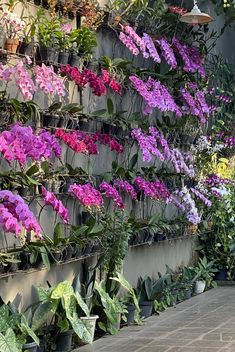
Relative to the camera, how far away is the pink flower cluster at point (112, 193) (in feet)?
22.7

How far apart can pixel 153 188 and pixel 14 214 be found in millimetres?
2802

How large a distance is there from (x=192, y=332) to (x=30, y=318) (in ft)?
5.64

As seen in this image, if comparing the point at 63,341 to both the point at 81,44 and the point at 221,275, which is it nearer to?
the point at 81,44

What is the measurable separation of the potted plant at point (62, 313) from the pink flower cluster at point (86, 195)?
77 cm

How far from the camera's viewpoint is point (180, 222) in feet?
28.8

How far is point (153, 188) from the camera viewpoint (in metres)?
7.87

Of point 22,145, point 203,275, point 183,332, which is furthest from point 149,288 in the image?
point 22,145

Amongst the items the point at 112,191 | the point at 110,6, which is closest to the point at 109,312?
the point at 112,191

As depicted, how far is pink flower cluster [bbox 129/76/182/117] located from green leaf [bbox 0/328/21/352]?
11.0 ft

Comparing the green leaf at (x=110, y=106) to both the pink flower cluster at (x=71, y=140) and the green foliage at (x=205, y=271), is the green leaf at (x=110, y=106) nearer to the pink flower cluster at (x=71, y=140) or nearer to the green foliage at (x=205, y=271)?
the pink flower cluster at (x=71, y=140)

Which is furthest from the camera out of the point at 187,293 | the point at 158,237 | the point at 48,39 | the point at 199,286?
the point at 199,286

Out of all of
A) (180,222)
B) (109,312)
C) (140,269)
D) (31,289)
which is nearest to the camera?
(31,289)

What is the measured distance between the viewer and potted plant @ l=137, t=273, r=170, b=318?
756 centimetres

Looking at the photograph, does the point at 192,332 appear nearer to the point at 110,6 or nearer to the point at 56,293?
the point at 56,293
